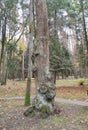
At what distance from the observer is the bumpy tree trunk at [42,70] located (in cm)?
816

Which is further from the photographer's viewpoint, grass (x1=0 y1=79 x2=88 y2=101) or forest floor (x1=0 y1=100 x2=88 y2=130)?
grass (x1=0 y1=79 x2=88 y2=101)

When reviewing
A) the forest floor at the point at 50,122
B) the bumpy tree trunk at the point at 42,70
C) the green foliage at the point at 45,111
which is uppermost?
the bumpy tree trunk at the point at 42,70

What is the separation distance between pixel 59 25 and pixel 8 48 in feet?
28.0

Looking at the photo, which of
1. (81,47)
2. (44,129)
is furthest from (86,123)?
(81,47)

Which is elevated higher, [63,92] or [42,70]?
[42,70]

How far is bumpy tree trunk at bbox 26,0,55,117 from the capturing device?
8164mm

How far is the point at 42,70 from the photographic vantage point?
8406 mm

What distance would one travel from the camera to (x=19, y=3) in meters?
24.0

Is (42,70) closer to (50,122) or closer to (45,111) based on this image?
(45,111)

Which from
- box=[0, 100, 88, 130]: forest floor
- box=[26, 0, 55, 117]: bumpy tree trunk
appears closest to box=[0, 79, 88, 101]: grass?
box=[0, 100, 88, 130]: forest floor

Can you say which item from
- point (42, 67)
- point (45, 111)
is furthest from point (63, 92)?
point (45, 111)

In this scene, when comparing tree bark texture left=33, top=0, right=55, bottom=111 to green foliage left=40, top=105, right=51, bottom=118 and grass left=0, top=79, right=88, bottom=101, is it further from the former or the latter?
grass left=0, top=79, right=88, bottom=101

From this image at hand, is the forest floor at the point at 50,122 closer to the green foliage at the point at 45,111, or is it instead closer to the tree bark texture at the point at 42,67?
the green foliage at the point at 45,111

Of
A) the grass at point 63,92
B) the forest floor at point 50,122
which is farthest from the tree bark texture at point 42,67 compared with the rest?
the grass at point 63,92
